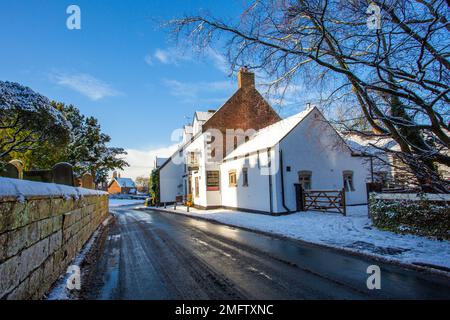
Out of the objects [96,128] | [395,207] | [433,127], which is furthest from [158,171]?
[433,127]

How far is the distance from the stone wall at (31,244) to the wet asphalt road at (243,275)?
79cm

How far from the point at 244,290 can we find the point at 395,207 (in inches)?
311

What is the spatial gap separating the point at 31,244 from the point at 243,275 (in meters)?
3.66

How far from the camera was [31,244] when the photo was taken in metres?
3.54

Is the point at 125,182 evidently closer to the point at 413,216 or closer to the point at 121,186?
the point at 121,186

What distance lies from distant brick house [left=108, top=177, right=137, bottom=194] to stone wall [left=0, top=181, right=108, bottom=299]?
93.5 meters

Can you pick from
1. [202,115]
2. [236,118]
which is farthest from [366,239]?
[202,115]

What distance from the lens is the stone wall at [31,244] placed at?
2.77 m

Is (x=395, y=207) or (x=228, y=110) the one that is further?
(x=228, y=110)

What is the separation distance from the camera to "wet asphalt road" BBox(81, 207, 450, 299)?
4508 millimetres

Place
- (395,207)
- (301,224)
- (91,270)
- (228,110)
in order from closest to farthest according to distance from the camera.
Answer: (91,270) < (395,207) < (301,224) < (228,110)

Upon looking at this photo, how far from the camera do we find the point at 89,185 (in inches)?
481

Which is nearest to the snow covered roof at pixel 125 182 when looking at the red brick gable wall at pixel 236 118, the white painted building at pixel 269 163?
the white painted building at pixel 269 163

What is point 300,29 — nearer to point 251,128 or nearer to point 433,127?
point 433,127
